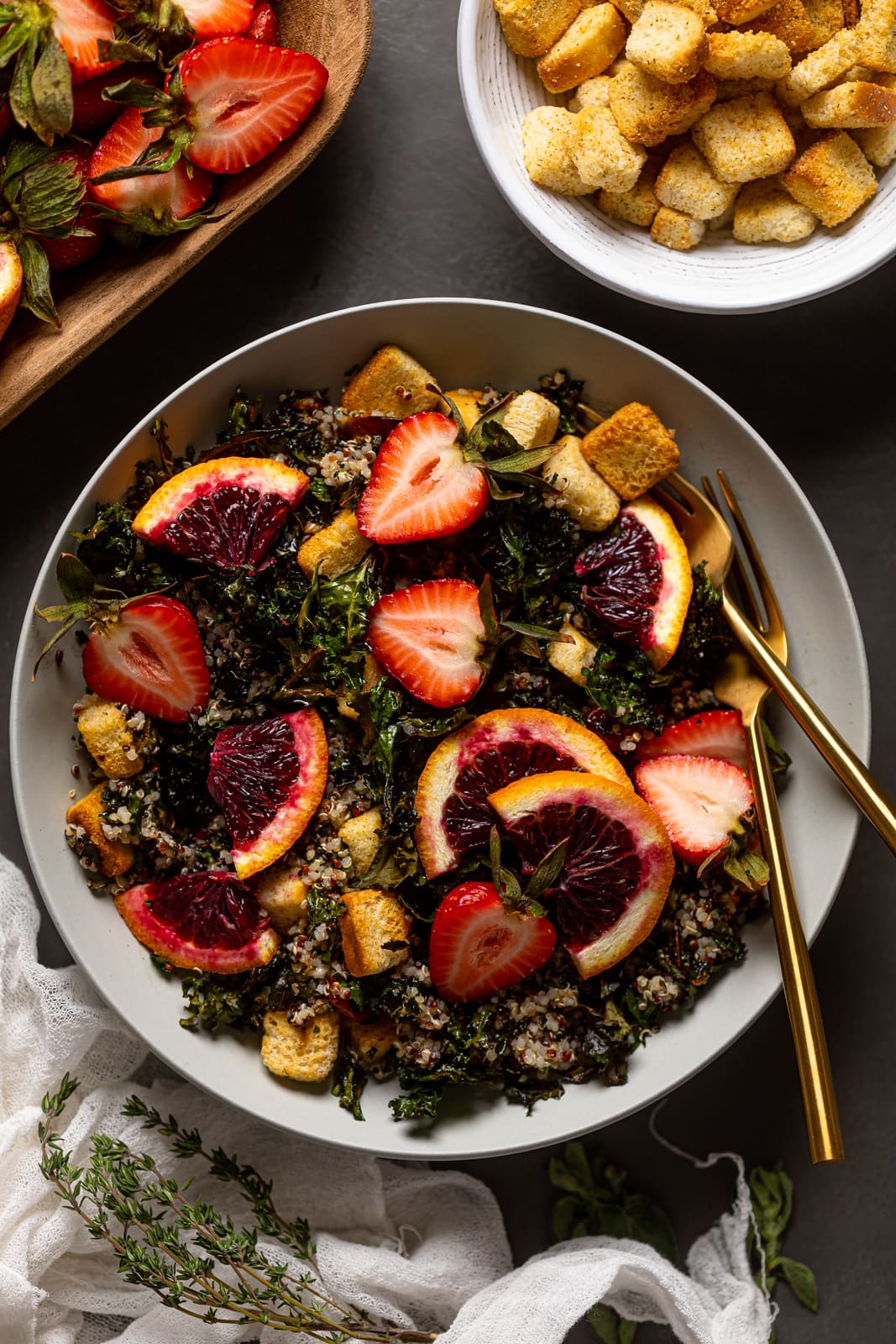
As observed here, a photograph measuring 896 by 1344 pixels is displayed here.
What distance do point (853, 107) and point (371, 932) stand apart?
1.50m

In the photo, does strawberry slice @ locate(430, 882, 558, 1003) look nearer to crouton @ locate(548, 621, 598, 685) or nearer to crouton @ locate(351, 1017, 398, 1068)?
crouton @ locate(351, 1017, 398, 1068)

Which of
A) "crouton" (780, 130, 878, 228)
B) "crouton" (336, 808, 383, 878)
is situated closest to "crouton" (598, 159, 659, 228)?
"crouton" (780, 130, 878, 228)

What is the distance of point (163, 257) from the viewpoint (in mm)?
1836

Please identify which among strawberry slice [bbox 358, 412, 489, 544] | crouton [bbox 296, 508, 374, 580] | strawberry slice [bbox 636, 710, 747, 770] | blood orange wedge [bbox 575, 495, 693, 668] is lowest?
strawberry slice [bbox 636, 710, 747, 770]

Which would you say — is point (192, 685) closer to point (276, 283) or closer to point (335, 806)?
point (335, 806)

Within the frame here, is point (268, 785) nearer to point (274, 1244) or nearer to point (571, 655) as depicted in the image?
point (571, 655)

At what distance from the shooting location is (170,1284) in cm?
173

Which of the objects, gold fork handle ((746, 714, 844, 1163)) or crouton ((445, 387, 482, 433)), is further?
crouton ((445, 387, 482, 433))

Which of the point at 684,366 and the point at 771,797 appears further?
the point at 684,366

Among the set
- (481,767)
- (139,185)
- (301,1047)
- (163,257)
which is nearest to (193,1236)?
(301,1047)

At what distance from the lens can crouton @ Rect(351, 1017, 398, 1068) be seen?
70.6 inches

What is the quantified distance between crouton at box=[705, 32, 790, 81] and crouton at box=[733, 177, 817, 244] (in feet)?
0.59

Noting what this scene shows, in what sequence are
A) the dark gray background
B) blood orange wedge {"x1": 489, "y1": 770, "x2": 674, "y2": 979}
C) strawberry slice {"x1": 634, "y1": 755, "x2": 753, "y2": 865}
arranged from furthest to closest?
the dark gray background, strawberry slice {"x1": 634, "y1": 755, "x2": 753, "y2": 865}, blood orange wedge {"x1": 489, "y1": 770, "x2": 674, "y2": 979}

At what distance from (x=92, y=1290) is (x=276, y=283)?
1.86 m
